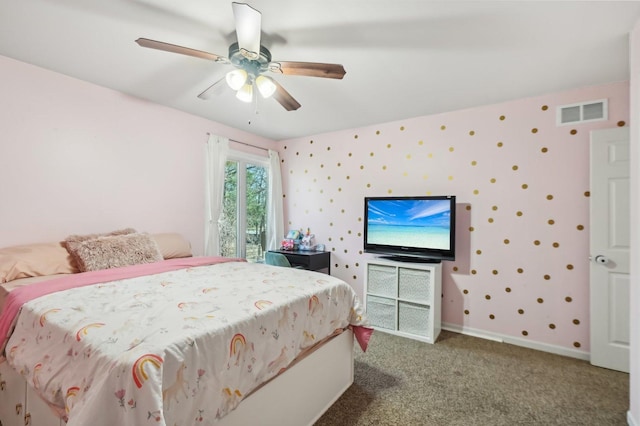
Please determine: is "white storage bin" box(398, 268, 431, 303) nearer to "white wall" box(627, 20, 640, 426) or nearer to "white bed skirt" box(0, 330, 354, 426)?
"white bed skirt" box(0, 330, 354, 426)

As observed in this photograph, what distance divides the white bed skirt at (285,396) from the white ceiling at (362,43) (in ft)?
6.55

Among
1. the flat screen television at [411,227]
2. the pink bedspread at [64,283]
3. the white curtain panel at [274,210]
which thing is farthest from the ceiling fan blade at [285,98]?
the white curtain panel at [274,210]

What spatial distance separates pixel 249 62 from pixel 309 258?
2333 millimetres

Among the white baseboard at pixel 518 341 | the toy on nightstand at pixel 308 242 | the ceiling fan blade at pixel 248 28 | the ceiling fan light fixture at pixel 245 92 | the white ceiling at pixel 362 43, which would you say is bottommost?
the white baseboard at pixel 518 341

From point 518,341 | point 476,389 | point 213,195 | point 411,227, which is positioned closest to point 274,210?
point 213,195

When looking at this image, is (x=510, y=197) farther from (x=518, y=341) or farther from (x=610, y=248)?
(x=518, y=341)

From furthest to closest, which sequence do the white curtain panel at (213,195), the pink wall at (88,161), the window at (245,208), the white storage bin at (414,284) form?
1. the window at (245,208)
2. the white curtain panel at (213,195)
3. the white storage bin at (414,284)
4. the pink wall at (88,161)

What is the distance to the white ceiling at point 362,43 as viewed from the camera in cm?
164

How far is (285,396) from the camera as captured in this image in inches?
60.4

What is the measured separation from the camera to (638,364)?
163 centimetres

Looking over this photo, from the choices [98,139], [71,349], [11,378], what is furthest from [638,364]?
[98,139]

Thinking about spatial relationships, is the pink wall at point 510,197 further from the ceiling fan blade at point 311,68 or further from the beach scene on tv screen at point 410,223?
the ceiling fan blade at point 311,68

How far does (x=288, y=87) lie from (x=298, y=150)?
1721 millimetres

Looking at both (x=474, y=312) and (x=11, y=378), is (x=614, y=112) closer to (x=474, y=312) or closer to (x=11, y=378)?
(x=474, y=312)
